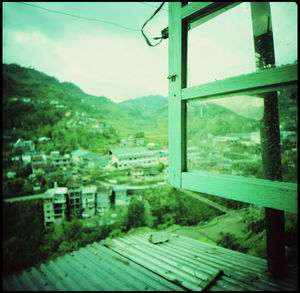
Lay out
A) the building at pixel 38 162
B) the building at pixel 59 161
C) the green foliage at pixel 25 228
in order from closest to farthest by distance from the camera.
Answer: the green foliage at pixel 25 228 < the building at pixel 38 162 < the building at pixel 59 161

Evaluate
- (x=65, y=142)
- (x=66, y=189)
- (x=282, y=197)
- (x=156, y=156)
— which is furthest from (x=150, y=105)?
(x=282, y=197)

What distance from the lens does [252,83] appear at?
632 mm

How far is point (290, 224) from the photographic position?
6.84 feet

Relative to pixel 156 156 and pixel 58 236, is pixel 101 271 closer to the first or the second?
pixel 58 236

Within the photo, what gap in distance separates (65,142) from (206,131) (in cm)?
1300

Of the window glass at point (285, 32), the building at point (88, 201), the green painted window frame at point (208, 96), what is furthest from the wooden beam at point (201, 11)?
the building at point (88, 201)

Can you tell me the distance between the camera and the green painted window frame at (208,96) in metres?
0.59

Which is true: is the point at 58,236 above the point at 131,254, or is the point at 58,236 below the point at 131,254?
below

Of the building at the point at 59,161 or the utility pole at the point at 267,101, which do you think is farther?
the building at the point at 59,161

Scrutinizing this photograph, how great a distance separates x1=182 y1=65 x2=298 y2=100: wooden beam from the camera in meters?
0.57

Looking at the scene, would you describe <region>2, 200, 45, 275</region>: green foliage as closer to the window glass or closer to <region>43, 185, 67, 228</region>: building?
<region>43, 185, 67, 228</region>: building

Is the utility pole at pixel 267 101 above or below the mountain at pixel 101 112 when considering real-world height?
below

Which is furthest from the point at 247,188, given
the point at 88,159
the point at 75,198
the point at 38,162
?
the point at 88,159

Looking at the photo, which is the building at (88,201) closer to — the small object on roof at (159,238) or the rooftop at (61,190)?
the rooftop at (61,190)
